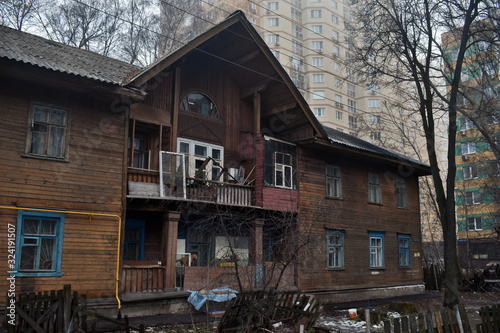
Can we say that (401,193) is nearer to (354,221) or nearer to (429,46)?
(354,221)

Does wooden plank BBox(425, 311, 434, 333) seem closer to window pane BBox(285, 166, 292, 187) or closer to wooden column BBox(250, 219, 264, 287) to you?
wooden column BBox(250, 219, 264, 287)

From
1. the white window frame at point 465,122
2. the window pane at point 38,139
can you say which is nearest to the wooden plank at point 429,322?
the window pane at point 38,139

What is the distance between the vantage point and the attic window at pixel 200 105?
58.9 feet

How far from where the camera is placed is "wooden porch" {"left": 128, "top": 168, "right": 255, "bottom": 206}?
14.9m

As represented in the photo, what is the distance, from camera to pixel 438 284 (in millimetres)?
28125

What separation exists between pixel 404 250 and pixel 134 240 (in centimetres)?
1542

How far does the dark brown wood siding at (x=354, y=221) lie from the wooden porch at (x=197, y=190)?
2956 millimetres

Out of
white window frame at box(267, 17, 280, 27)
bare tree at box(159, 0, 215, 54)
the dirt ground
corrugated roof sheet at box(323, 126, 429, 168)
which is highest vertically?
white window frame at box(267, 17, 280, 27)

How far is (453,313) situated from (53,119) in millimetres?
11499

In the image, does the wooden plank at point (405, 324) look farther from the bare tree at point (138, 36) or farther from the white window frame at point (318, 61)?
the white window frame at point (318, 61)

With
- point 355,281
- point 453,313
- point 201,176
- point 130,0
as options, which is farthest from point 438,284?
point 130,0

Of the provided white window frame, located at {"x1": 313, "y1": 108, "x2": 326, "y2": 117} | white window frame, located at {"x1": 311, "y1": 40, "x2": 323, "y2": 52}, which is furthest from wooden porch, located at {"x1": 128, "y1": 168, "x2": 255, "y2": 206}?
white window frame, located at {"x1": 311, "y1": 40, "x2": 323, "y2": 52}

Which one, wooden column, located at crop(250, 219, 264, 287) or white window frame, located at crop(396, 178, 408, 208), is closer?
wooden column, located at crop(250, 219, 264, 287)

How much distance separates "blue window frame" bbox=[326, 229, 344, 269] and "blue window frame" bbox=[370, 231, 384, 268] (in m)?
2.44
